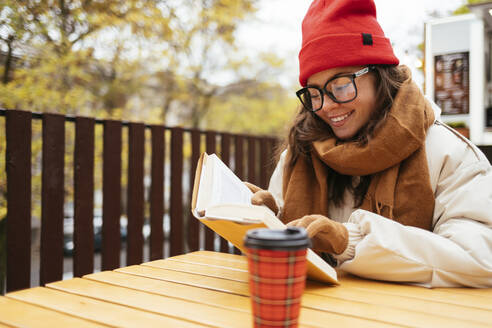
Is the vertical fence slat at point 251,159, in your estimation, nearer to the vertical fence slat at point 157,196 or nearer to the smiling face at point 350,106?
the vertical fence slat at point 157,196

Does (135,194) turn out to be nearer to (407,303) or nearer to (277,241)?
(407,303)

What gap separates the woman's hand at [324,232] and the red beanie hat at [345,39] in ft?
2.30

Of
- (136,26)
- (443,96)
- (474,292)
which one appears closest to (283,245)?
(474,292)

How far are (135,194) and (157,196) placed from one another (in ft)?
0.76

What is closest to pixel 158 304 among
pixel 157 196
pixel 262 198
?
pixel 262 198

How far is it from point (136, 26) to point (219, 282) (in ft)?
22.9

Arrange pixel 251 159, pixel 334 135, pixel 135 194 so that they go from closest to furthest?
pixel 334 135 → pixel 135 194 → pixel 251 159

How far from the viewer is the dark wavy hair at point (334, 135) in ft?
5.05

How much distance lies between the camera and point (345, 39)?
1495mm

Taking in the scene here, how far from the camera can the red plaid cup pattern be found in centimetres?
54

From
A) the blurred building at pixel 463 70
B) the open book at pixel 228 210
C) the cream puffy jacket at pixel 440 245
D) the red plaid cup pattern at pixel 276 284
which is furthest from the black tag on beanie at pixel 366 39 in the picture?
the blurred building at pixel 463 70

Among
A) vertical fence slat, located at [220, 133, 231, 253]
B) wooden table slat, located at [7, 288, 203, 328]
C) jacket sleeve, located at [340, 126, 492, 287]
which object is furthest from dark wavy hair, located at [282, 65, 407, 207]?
vertical fence slat, located at [220, 133, 231, 253]

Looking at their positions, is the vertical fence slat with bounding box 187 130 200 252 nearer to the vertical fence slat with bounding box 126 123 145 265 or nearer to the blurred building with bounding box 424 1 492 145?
the vertical fence slat with bounding box 126 123 145 265

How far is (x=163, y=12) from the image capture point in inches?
303
